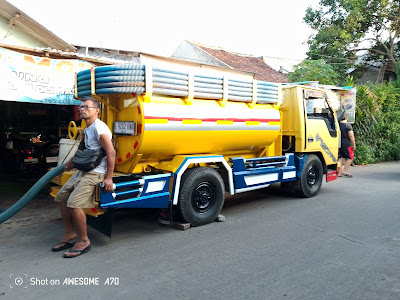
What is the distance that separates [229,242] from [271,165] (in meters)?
2.18

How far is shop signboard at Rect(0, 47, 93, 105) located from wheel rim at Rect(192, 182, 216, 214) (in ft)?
9.86

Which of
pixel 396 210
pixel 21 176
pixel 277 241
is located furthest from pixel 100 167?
pixel 21 176

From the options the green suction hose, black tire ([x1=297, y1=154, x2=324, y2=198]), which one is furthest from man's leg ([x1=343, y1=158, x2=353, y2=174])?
the green suction hose

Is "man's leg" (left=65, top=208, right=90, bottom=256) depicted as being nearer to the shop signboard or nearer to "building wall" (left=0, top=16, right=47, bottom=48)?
the shop signboard

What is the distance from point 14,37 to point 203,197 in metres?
6.88

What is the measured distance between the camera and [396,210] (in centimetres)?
623

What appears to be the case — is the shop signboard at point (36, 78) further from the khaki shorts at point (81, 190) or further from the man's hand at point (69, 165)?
the khaki shorts at point (81, 190)

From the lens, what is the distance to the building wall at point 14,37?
8648 millimetres

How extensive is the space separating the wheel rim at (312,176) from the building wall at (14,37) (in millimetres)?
7208

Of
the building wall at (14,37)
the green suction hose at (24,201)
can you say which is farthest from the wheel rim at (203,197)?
the building wall at (14,37)

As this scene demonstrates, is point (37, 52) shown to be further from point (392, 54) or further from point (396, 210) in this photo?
point (392, 54)

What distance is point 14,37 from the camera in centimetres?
888

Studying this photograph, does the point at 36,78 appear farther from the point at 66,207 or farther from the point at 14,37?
the point at 14,37

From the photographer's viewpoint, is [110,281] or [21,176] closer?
[110,281]
